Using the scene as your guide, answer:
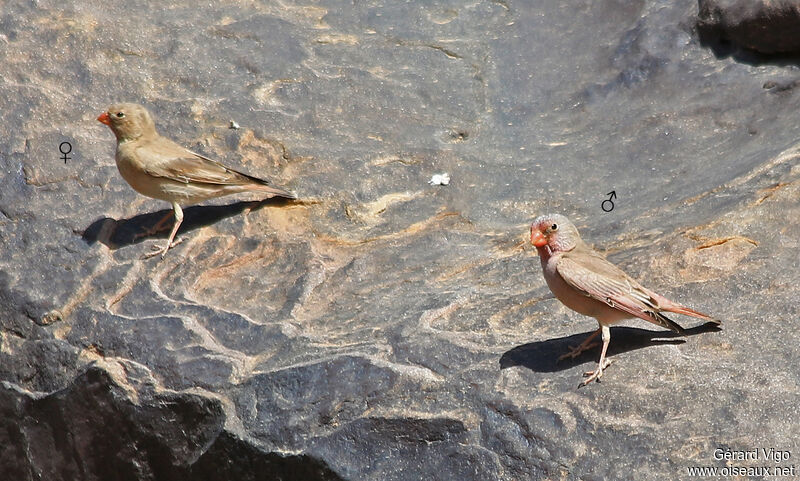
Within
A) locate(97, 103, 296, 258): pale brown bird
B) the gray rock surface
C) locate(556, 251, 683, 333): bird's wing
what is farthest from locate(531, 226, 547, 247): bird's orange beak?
locate(97, 103, 296, 258): pale brown bird

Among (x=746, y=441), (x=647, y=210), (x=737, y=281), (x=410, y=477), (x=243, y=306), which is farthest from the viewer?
(x=647, y=210)

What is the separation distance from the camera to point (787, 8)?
25.5ft

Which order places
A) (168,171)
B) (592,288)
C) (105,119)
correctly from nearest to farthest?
(592,288) → (168,171) → (105,119)

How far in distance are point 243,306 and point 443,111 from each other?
296cm

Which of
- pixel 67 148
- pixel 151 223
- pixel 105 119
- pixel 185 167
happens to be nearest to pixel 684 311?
pixel 185 167

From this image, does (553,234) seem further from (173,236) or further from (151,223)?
(151,223)

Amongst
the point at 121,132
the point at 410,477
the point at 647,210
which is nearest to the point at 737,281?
the point at 647,210

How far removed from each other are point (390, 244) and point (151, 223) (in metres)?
1.88

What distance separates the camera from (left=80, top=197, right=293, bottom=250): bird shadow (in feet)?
21.8

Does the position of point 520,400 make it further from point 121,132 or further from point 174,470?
point 121,132

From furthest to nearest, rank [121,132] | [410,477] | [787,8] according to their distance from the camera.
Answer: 1. [787,8]
2. [121,132]
3. [410,477]

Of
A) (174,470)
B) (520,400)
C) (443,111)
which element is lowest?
(174,470)

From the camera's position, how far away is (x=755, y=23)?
7.91m

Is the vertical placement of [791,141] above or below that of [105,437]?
above
